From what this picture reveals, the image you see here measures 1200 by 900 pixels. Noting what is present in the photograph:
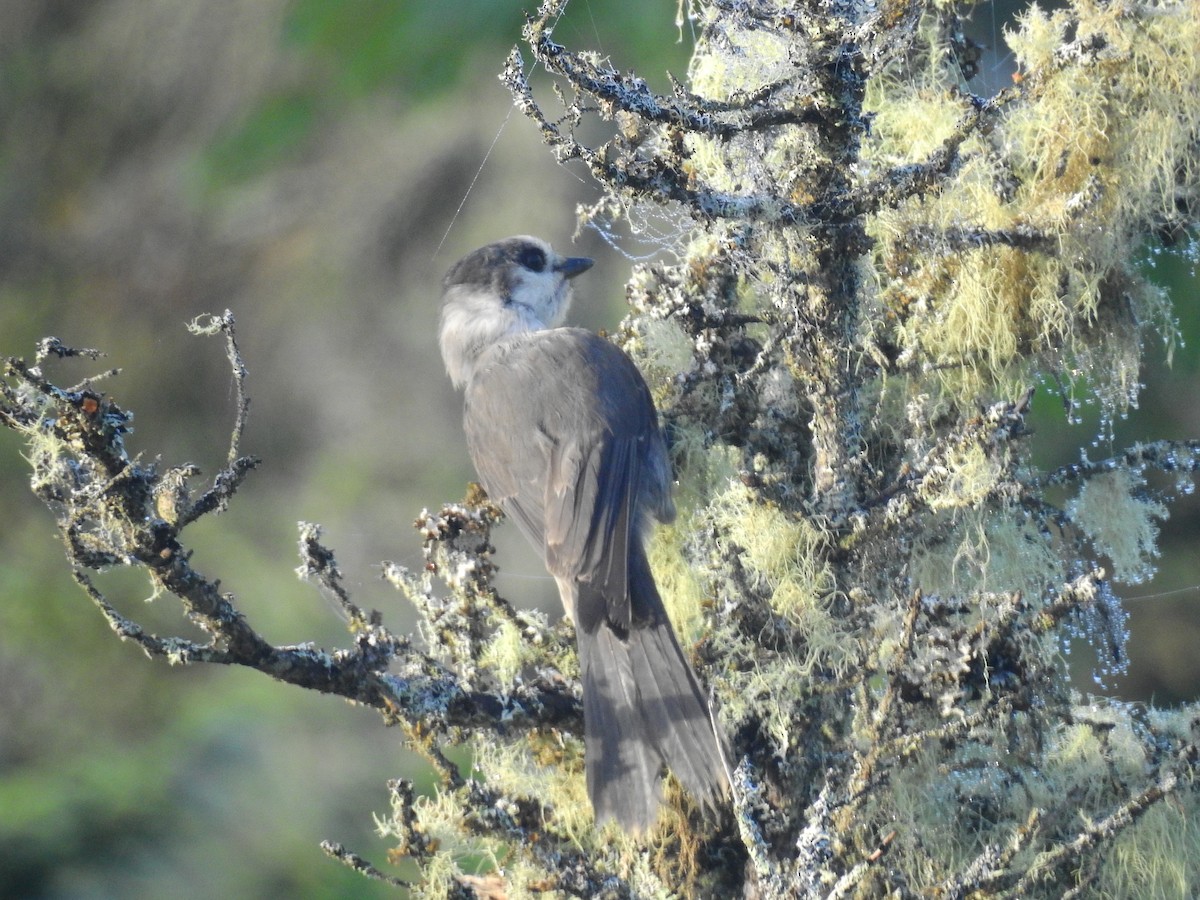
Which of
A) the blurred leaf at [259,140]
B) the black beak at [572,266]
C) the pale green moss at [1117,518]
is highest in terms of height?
the blurred leaf at [259,140]

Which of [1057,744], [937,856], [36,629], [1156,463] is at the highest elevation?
[36,629]

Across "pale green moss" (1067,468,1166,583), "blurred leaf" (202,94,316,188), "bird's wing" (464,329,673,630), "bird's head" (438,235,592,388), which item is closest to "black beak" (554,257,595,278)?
"bird's head" (438,235,592,388)

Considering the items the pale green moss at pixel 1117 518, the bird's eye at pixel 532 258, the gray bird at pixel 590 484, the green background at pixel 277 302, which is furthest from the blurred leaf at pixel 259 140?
the pale green moss at pixel 1117 518

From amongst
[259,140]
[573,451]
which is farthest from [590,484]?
[259,140]

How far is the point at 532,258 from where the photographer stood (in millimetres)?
3186

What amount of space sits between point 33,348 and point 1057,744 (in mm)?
3263

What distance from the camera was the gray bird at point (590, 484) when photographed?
2.00 m

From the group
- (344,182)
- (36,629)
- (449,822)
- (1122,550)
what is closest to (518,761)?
(449,822)

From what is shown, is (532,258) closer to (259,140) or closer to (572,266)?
(572,266)

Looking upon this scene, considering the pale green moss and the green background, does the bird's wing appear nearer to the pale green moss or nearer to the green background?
the pale green moss

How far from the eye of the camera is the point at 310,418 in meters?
4.51

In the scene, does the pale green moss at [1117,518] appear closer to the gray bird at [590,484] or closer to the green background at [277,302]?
the gray bird at [590,484]

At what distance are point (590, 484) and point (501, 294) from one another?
769 mm

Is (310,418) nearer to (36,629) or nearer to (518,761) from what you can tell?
(36,629)
